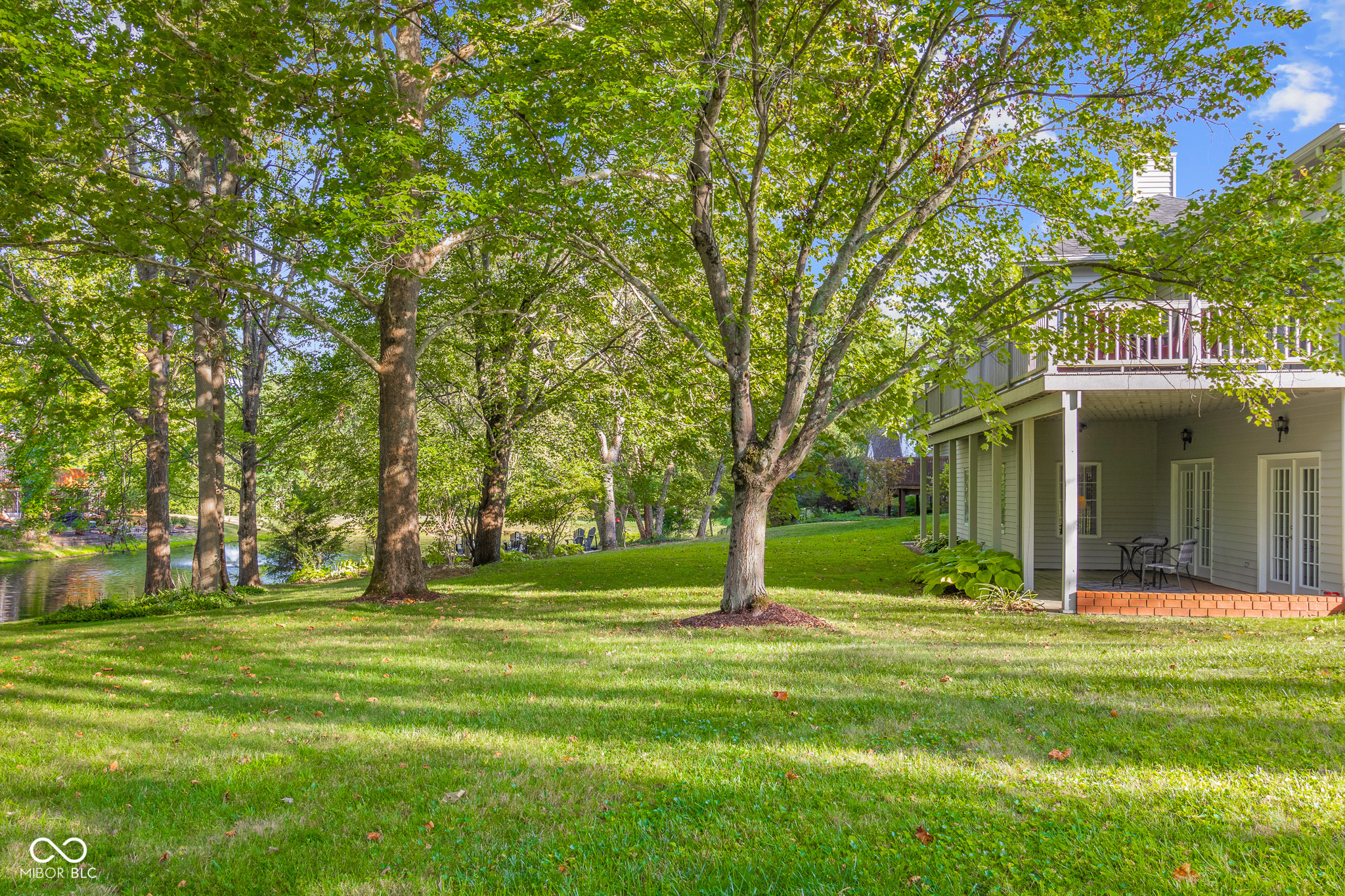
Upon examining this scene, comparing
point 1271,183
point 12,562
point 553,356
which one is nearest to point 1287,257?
point 1271,183

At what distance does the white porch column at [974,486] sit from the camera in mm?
18734

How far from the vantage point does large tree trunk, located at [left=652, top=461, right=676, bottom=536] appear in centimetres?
2938

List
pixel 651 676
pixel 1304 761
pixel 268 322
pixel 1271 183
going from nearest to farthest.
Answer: pixel 1304 761 < pixel 651 676 < pixel 1271 183 < pixel 268 322

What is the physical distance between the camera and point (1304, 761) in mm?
4555

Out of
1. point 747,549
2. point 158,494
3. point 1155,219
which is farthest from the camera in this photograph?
point 158,494

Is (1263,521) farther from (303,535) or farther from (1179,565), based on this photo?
(303,535)

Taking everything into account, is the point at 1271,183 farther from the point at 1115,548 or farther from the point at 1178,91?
the point at 1115,548

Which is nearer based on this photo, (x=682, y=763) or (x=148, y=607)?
(x=682, y=763)

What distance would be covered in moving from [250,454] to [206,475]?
4.52 meters

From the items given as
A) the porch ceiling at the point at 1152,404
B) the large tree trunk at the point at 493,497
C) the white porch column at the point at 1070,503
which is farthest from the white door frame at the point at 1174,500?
the large tree trunk at the point at 493,497

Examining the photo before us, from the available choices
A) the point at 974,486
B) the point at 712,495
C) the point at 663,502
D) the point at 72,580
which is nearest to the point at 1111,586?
the point at 974,486

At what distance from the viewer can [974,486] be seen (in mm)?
19188

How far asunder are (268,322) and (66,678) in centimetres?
1179

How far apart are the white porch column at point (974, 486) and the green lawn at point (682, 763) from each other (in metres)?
9.78
